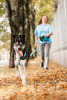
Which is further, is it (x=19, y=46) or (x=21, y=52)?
(x=21, y=52)

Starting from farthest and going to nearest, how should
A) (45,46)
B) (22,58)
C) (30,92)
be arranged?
(45,46), (22,58), (30,92)

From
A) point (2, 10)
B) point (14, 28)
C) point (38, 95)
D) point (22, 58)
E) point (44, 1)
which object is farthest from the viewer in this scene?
point (44, 1)

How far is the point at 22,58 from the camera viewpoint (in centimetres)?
621

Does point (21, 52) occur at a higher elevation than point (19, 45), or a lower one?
lower

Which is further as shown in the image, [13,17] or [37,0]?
[37,0]

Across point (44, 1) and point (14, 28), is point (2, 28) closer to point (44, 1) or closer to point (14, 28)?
point (44, 1)

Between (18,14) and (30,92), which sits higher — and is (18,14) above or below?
above

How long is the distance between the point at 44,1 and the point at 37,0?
1065 millimetres

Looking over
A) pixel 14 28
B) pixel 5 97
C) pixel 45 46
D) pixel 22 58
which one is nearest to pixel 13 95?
pixel 5 97

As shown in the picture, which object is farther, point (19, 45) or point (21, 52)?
point (21, 52)

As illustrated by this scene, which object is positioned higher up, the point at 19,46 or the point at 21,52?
the point at 19,46

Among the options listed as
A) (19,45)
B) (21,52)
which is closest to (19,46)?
(19,45)

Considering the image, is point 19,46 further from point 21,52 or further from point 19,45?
point 21,52

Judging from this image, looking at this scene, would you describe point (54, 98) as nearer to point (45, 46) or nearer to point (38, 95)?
point (38, 95)
